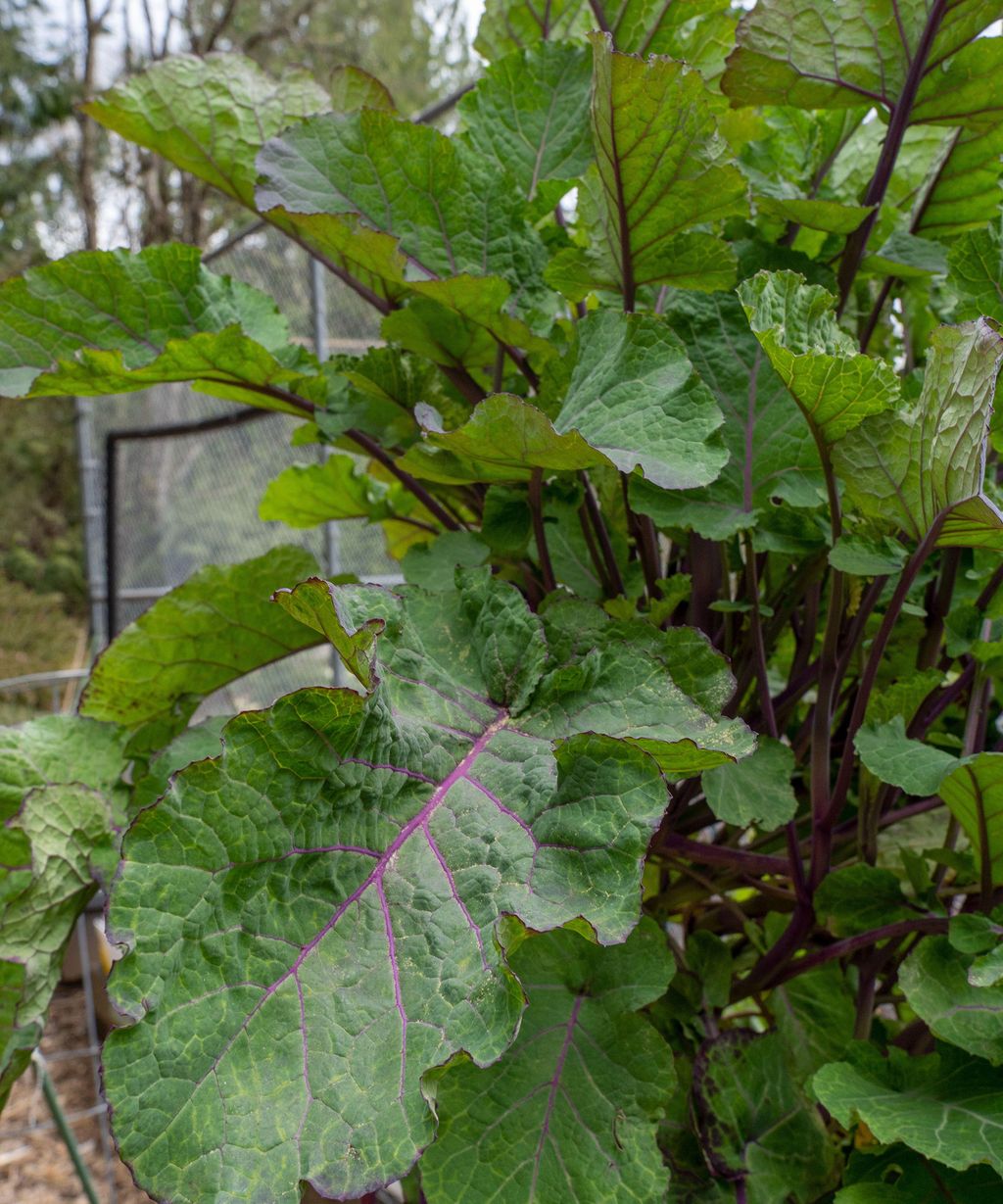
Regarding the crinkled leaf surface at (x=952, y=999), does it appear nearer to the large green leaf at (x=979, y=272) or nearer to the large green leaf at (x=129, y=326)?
the large green leaf at (x=979, y=272)

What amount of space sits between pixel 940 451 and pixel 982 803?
166 mm

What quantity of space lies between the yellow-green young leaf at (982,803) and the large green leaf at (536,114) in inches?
15.1

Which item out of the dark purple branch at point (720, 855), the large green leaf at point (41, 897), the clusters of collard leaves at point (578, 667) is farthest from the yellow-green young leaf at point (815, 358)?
the large green leaf at point (41, 897)

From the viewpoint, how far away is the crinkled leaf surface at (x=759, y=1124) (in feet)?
1.55

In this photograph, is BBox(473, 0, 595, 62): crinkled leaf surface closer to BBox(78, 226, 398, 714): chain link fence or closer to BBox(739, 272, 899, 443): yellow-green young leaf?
BBox(739, 272, 899, 443): yellow-green young leaf

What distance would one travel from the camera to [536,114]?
0.56 meters

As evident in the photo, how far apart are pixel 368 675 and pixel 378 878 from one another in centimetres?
8

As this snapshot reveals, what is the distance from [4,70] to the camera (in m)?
8.29

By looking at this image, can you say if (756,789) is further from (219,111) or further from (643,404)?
(219,111)

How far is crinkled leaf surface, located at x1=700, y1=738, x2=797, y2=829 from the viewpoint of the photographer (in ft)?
1.49

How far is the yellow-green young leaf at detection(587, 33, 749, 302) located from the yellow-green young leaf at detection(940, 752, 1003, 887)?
261 millimetres

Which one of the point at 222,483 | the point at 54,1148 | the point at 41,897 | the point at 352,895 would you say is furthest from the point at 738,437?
the point at 222,483

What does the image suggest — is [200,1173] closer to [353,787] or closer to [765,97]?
[353,787]

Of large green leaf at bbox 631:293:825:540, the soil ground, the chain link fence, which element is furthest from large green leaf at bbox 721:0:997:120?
the soil ground
